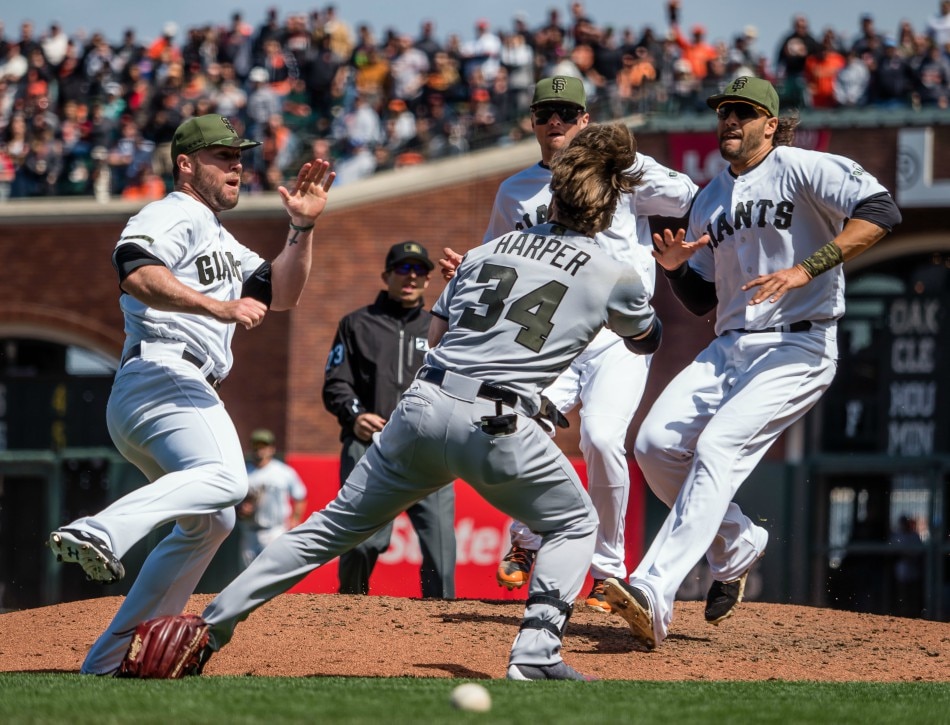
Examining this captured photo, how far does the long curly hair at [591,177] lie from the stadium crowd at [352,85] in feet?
41.9

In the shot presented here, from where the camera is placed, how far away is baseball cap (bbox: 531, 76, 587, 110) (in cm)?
752

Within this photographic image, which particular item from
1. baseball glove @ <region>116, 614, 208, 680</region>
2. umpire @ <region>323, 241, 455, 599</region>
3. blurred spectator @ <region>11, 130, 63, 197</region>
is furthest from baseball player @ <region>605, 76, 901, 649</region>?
blurred spectator @ <region>11, 130, 63, 197</region>

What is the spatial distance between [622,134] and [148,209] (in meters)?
2.14

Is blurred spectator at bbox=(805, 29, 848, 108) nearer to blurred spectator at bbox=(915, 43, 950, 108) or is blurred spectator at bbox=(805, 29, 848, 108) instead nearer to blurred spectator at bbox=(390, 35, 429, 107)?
blurred spectator at bbox=(915, 43, 950, 108)

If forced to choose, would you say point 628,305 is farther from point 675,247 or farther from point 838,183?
point 838,183

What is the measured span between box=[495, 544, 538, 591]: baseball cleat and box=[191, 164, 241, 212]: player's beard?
2.49 m

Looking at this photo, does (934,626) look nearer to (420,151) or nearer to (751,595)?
(751,595)

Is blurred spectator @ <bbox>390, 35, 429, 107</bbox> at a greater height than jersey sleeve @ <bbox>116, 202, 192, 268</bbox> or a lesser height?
greater

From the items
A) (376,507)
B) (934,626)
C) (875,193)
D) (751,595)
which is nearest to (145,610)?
(376,507)

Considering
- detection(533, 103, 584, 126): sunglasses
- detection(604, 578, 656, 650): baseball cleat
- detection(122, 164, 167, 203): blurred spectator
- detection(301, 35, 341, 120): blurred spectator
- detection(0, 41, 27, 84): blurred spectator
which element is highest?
detection(0, 41, 27, 84): blurred spectator

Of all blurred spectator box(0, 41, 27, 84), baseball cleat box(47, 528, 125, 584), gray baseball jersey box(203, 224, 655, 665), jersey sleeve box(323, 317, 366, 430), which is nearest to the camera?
gray baseball jersey box(203, 224, 655, 665)

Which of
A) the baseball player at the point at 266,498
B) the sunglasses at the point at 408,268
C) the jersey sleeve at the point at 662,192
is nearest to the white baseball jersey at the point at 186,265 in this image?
the jersey sleeve at the point at 662,192

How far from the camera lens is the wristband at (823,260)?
6410 mm

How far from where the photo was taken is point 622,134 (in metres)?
5.83
